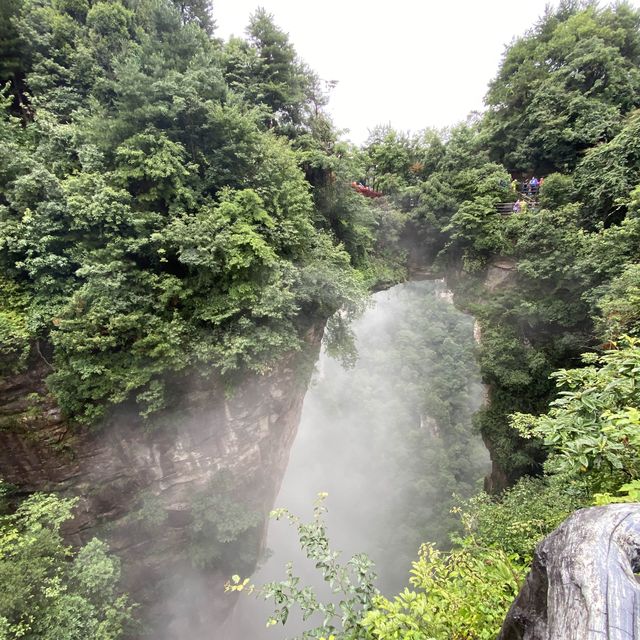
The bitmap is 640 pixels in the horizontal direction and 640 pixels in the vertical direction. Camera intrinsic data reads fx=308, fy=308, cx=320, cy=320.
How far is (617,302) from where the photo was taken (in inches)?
226

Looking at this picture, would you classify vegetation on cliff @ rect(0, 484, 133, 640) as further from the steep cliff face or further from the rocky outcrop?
the rocky outcrop

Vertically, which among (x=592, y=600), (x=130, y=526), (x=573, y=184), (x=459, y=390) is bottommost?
(x=459, y=390)

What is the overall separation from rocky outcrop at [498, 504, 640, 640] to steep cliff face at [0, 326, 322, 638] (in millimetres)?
6939

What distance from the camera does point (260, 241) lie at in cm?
698

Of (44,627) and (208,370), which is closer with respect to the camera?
(44,627)

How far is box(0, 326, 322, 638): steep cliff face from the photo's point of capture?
6859mm

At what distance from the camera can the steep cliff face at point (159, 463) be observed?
22.5 ft

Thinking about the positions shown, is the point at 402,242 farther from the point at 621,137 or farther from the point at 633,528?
the point at 633,528

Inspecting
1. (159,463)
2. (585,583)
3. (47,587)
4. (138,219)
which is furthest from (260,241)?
(47,587)

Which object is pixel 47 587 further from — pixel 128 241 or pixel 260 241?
pixel 260 241

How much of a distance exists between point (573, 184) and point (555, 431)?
34.5ft

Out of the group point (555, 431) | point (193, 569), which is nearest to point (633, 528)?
point (555, 431)

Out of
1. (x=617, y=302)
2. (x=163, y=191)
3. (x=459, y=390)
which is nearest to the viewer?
(x=617, y=302)

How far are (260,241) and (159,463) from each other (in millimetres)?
6375
